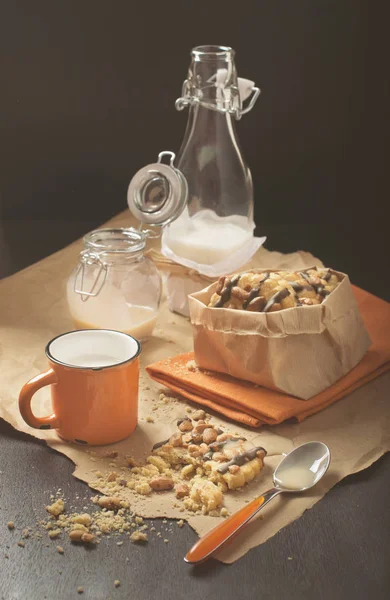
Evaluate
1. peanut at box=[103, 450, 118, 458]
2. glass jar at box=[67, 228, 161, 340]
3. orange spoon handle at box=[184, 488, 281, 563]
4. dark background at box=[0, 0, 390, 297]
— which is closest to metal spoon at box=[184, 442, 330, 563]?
orange spoon handle at box=[184, 488, 281, 563]

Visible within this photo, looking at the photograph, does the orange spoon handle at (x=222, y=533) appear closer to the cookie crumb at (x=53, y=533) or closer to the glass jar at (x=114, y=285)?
the cookie crumb at (x=53, y=533)

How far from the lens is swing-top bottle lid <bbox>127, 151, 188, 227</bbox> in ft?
5.33

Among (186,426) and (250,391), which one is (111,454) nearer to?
(186,426)

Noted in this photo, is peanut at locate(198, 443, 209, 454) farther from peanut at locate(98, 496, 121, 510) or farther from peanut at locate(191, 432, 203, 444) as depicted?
peanut at locate(98, 496, 121, 510)

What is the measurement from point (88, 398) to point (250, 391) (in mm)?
280

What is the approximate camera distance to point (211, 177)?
168 centimetres

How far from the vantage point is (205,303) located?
149 centimetres

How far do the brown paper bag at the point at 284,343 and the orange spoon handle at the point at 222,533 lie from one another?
31cm

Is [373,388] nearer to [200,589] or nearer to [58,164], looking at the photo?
[200,589]

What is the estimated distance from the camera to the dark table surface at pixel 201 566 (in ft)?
3.25

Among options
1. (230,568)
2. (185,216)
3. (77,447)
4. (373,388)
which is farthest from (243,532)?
(185,216)

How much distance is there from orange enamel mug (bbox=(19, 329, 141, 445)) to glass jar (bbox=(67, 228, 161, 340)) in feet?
0.94

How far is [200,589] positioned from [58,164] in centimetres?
162

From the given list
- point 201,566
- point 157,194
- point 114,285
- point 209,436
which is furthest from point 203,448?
point 157,194
